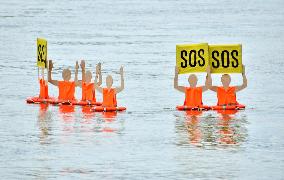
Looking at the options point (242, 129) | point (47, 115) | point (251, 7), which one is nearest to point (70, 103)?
point (47, 115)

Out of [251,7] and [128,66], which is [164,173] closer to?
[128,66]

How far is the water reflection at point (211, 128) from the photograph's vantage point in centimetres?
2400

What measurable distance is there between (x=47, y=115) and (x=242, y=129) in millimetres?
4773

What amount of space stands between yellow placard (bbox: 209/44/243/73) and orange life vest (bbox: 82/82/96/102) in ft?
9.64

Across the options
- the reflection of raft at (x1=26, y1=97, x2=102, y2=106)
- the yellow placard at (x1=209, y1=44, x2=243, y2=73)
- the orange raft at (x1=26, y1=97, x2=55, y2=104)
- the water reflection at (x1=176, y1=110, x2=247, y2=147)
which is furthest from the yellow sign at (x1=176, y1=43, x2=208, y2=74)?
the orange raft at (x1=26, y1=97, x2=55, y2=104)

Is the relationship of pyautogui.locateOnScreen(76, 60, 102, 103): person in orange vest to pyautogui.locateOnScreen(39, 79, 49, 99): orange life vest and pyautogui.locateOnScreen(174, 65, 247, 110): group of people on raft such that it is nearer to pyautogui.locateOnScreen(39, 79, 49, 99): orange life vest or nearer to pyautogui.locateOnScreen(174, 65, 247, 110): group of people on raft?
pyautogui.locateOnScreen(39, 79, 49, 99): orange life vest

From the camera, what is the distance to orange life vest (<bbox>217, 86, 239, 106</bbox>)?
2836cm

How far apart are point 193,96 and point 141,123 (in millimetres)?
2227

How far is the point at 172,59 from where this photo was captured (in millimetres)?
45188

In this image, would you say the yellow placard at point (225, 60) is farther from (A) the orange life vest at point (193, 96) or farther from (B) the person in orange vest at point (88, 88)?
(B) the person in orange vest at point (88, 88)

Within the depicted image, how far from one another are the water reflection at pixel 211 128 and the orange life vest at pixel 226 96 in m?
0.26

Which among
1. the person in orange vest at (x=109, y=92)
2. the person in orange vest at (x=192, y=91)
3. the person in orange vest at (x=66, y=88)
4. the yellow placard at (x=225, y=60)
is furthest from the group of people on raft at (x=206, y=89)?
the person in orange vest at (x=66, y=88)

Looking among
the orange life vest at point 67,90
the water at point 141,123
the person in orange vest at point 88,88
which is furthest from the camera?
the orange life vest at point 67,90

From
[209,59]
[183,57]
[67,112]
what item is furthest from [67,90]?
[209,59]
